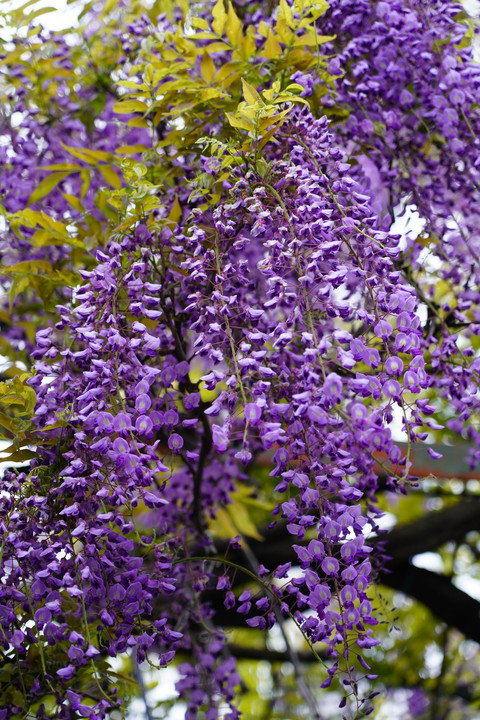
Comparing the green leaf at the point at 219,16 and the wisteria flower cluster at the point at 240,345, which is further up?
the green leaf at the point at 219,16

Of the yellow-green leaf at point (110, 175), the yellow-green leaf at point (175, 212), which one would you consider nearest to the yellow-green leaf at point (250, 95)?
the yellow-green leaf at point (175, 212)

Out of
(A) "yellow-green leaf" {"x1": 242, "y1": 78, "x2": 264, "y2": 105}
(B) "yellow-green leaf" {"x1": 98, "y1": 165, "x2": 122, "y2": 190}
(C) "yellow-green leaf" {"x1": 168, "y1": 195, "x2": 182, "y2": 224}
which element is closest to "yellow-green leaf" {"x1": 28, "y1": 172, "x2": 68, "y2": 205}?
(B) "yellow-green leaf" {"x1": 98, "y1": 165, "x2": 122, "y2": 190}

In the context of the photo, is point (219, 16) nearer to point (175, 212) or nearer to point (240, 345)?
point (175, 212)

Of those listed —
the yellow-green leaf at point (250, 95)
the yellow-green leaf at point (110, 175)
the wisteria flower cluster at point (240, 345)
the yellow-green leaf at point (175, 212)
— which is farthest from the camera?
the yellow-green leaf at point (110, 175)

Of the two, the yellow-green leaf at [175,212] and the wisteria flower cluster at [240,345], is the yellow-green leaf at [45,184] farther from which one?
the yellow-green leaf at [175,212]

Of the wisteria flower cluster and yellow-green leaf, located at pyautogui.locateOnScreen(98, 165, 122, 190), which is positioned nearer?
the wisteria flower cluster

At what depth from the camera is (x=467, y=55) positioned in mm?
1480

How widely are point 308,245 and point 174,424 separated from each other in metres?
0.33

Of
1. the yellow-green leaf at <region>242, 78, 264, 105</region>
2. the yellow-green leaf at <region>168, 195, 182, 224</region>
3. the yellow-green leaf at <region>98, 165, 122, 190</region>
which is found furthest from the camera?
the yellow-green leaf at <region>98, 165, 122, 190</region>

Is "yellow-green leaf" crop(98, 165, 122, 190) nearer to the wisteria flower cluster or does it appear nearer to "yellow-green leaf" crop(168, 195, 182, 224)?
the wisteria flower cluster

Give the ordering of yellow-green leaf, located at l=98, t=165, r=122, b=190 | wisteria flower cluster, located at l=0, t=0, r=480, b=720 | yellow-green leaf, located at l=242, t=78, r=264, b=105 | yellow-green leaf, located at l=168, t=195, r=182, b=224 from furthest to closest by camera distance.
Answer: yellow-green leaf, located at l=98, t=165, r=122, b=190, yellow-green leaf, located at l=168, t=195, r=182, b=224, yellow-green leaf, located at l=242, t=78, r=264, b=105, wisteria flower cluster, located at l=0, t=0, r=480, b=720

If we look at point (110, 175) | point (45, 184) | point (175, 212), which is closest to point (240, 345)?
point (175, 212)

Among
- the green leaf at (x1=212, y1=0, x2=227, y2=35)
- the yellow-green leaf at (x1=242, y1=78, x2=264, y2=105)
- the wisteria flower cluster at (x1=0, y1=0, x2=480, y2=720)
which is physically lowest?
the wisteria flower cluster at (x1=0, y1=0, x2=480, y2=720)

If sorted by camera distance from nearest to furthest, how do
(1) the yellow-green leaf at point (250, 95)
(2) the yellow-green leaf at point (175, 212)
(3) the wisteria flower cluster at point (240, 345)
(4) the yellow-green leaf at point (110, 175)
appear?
1. (3) the wisteria flower cluster at point (240, 345)
2. (1) the yellow-green leaf at point (250, 95)
3. (2) the yellow-green leaf at point (175, 212)
4. (4) the yellow-green leaf at point (110, 175)
